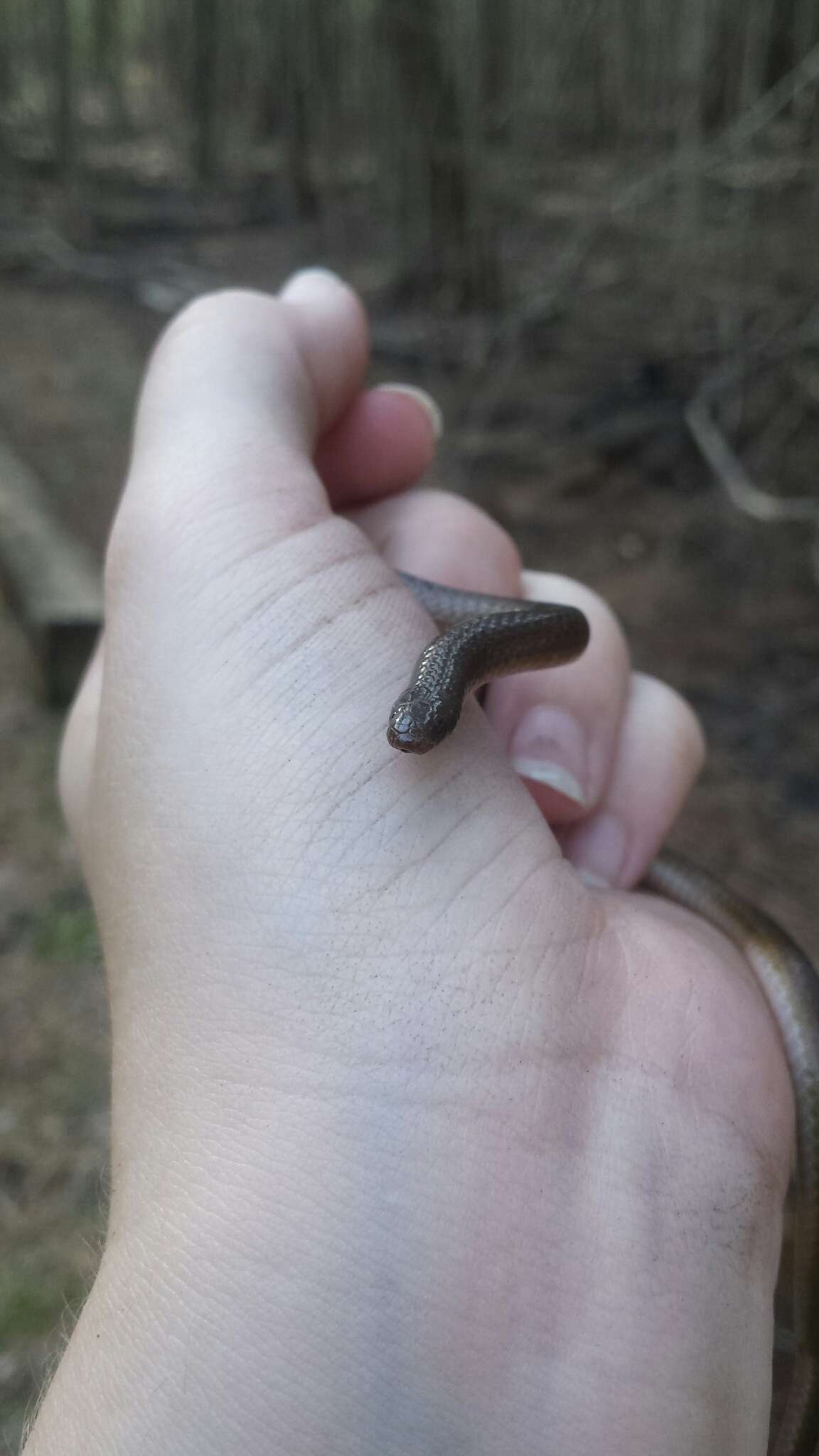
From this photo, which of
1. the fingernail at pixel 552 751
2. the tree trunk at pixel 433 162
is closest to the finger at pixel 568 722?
the fingernail at pixel 552 751

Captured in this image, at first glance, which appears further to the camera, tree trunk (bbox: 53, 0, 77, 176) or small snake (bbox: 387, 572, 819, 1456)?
tree trunk (bbox: 53, 0, 77, 176)

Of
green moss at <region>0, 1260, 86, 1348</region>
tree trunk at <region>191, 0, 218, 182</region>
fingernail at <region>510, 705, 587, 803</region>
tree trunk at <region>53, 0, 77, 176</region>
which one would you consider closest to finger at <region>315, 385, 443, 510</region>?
fingernail at <region>510, 705, 587, 803</region>

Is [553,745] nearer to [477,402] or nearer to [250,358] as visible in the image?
[250,358]

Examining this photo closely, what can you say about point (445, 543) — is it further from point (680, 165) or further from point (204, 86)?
point (204, 86)

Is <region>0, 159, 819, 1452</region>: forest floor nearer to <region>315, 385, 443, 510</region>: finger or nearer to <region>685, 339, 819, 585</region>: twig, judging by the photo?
<region>685, 339, 819, 585</region>: twig

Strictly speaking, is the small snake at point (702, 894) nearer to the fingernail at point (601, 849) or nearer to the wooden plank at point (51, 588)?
the fingernail at point (601, 849)
